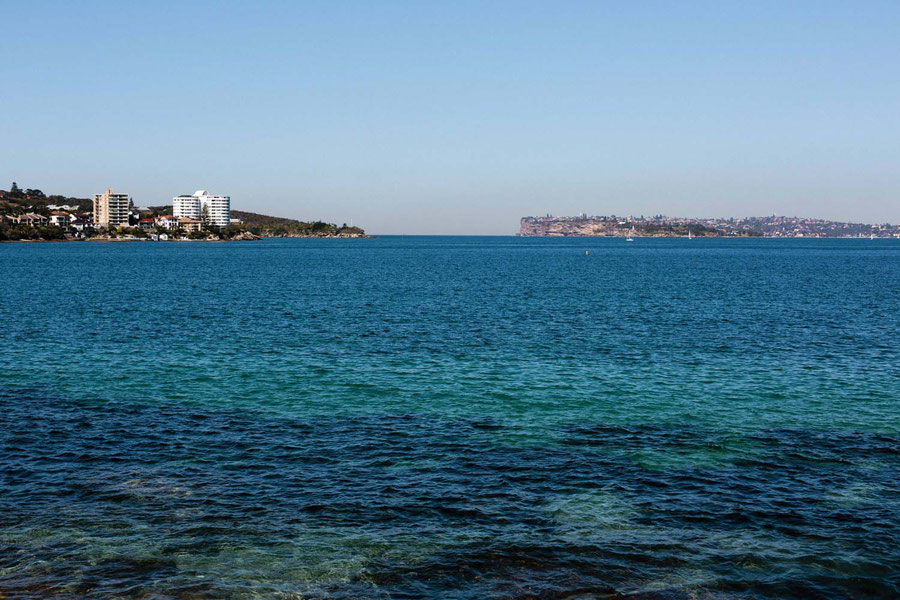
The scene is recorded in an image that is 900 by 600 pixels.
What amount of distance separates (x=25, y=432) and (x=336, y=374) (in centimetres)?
1829

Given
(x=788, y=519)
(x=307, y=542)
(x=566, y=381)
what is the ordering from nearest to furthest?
1. (x=307, y=542)
2. (x=788, y=519)
3. (x=566, y=381)

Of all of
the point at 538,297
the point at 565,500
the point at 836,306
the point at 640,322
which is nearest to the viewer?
the point at 565,500

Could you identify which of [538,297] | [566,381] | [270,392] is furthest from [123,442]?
[538,297]

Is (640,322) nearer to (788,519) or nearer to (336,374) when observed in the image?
(336,374)

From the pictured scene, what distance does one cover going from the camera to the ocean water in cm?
1967

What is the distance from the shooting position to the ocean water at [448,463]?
1967 cm

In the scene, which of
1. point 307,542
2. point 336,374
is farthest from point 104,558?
point 336,374

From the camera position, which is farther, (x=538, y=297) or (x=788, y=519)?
(x=538, y=297)

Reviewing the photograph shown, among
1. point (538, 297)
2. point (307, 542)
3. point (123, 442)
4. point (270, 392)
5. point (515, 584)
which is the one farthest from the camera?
point (538, 297)

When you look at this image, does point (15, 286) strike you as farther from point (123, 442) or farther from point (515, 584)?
point (515, 584)

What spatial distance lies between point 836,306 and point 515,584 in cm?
8374

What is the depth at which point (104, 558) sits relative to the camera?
65.7 ft

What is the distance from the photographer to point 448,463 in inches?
1130

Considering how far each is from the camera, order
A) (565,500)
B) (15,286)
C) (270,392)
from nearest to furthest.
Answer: (565,500), (270,392), (15,286)
